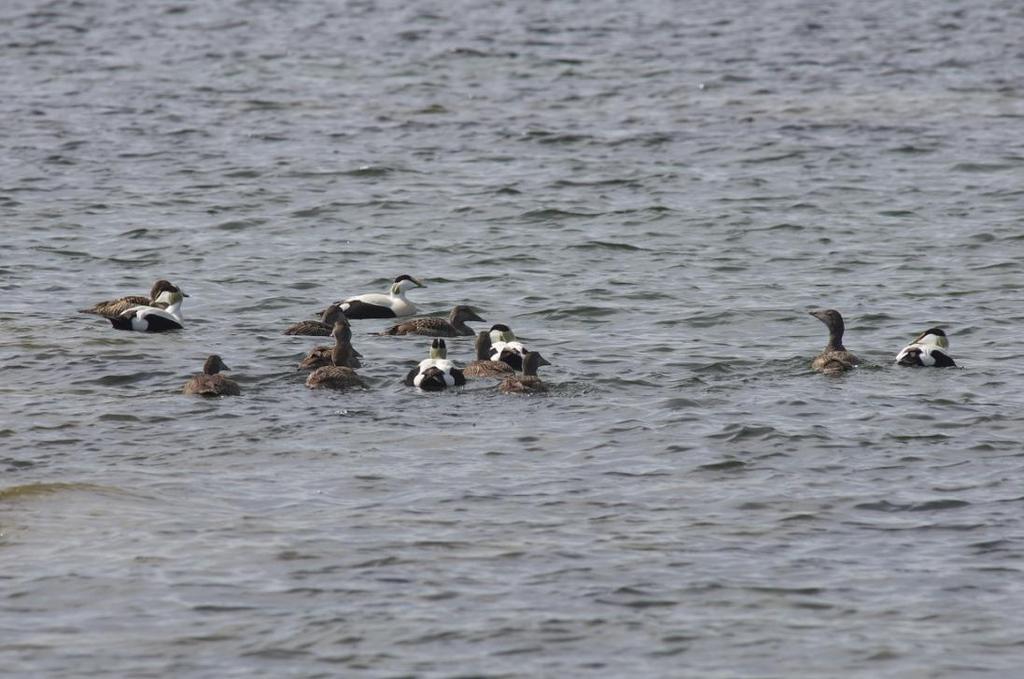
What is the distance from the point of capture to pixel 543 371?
18.6m

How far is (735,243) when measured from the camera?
25.6 m

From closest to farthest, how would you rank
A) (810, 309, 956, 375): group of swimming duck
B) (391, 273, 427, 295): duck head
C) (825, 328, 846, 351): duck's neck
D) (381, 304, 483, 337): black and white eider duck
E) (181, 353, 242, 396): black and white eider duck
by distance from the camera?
1. (181, 353, 242, 396): black and white eider duck
2. (810, 309, 956, 375): group of swimming duck
3. (825, 328, 846, 351): duck's neck
4. (381, 304, 483, 337): black and white eider duck
5. (391, 273, 427, 295): duck head

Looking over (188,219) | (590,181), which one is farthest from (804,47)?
(188,219)

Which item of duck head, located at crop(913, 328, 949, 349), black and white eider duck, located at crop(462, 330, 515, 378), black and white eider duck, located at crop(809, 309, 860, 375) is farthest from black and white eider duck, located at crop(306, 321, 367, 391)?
duck head, located at crop(913, 328, 949, 349)

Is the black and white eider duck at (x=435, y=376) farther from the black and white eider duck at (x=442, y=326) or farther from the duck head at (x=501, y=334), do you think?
the black and white eider duck at (x=442, y=326)

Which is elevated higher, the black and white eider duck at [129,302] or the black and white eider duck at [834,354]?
the black and white eider duck at [129,302]

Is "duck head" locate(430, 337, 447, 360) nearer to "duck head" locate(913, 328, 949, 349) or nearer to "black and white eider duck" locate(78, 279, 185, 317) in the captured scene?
"black and white eider duck" locate(78, 279, 185, 317)

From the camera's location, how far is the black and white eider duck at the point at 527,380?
57.3 feet

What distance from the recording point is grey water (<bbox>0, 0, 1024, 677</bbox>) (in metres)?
12.0

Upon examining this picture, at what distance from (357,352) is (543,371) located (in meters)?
2.06

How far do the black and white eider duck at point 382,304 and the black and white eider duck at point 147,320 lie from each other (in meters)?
1.84

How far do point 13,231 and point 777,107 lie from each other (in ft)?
48.2

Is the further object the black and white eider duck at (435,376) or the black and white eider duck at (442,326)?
the black and white eider duck at (442,326)

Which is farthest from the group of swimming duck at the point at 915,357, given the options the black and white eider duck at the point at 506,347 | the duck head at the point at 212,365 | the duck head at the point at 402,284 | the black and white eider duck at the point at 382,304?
the duck head at the point at 212,365
